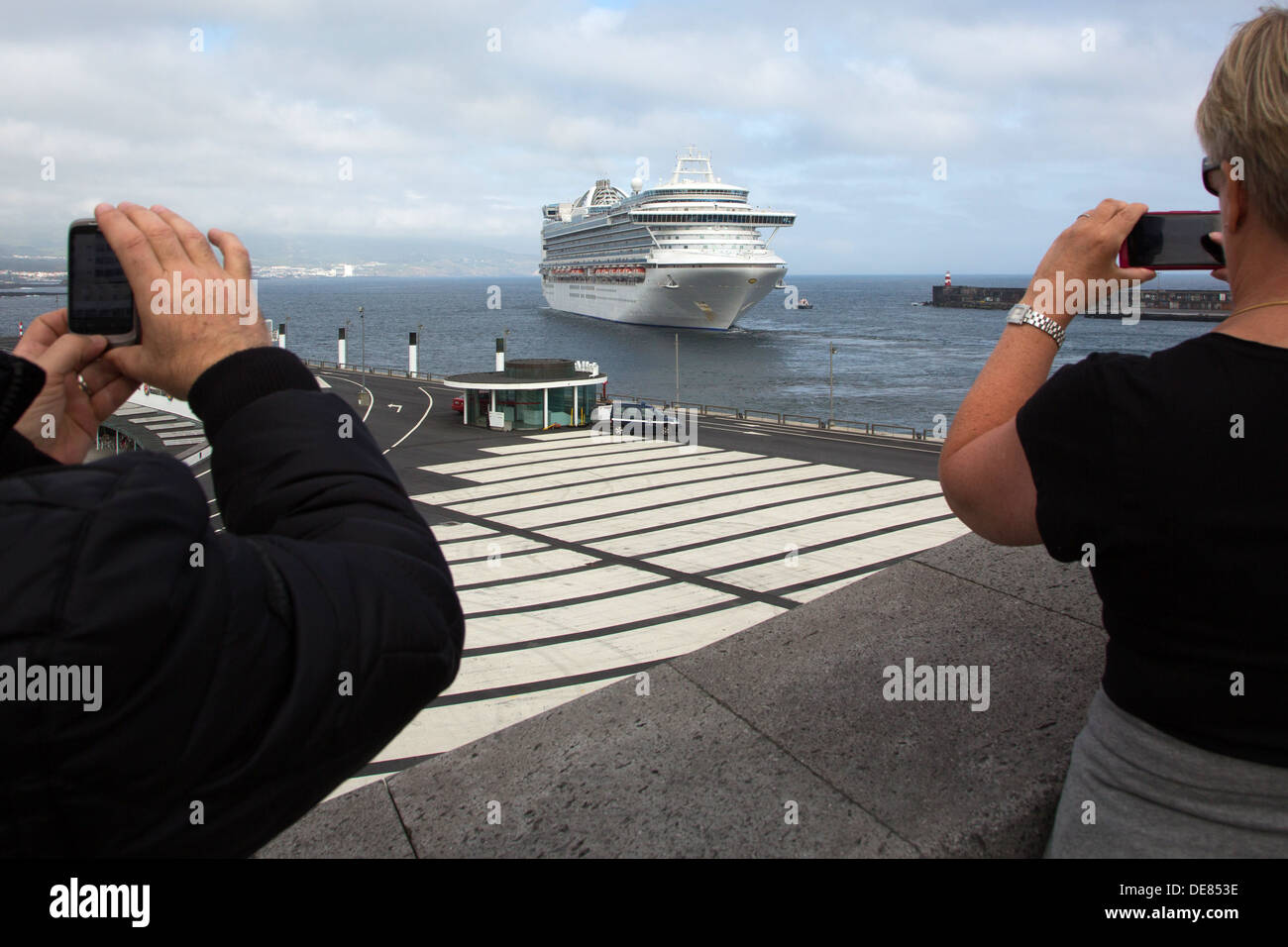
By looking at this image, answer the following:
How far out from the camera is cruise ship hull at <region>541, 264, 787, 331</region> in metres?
77.6

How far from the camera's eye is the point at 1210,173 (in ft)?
4.51

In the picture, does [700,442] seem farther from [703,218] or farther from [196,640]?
[703,218]

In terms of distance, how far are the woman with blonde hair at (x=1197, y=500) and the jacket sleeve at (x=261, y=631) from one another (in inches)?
33.8

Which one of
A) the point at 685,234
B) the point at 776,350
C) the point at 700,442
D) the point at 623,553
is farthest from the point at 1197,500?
the point at 685,234

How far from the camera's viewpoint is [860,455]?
27.4 meters

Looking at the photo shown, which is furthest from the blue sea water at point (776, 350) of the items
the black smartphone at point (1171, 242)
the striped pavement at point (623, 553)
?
the black smartphone at point (1171, 242)

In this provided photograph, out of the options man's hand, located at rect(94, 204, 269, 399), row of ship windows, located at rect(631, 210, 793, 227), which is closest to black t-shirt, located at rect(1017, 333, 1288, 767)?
man's hand, located at rect(94, 204, 269, 399)

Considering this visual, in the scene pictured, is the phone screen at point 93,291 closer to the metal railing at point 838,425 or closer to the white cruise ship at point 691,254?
the metal railing at point 838,425

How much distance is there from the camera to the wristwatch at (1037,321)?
152 cm

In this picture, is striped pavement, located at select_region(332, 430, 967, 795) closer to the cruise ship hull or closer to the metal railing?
the metal railing

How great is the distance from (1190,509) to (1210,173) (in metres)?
0.51

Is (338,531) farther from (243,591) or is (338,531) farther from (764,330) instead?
(764,330)

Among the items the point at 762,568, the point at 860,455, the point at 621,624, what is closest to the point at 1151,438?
the point at 621,624
